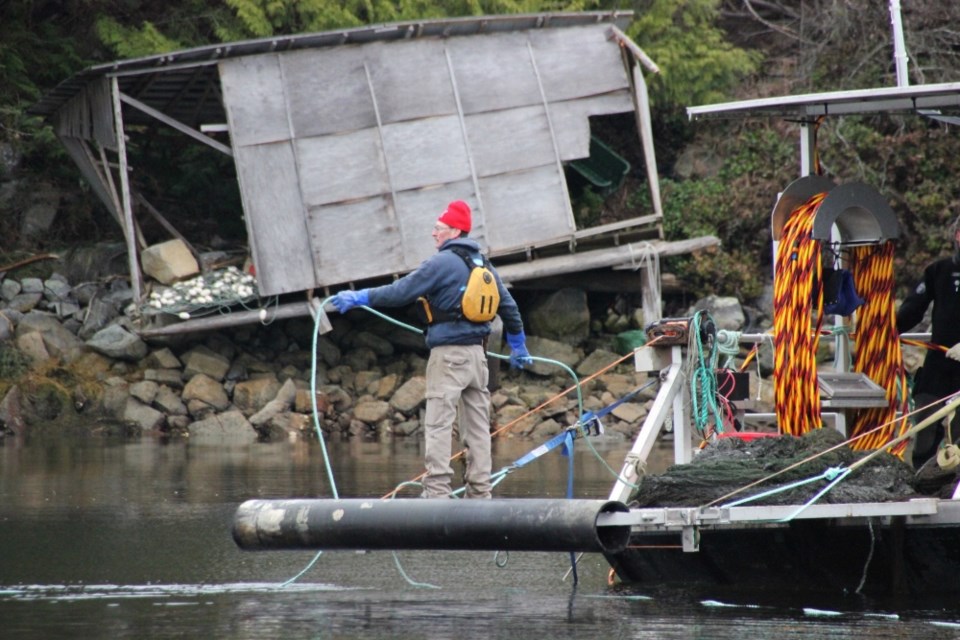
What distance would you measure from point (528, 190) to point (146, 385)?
6290 millimetres

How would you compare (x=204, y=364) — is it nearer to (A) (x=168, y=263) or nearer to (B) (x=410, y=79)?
(A) (x=168, y=263)

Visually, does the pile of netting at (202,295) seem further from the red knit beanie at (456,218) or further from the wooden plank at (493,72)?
the red knit beanie at (456,218)

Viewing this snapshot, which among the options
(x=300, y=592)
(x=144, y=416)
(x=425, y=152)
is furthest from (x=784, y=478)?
(x=144, y=416)

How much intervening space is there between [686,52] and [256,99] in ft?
27.1

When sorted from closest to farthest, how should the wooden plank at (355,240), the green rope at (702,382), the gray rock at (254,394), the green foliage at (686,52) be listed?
the green rope at (702,382)
the wooden plank at (355,240)
the gray rock at (254,394)
the green foliage at (686,52)

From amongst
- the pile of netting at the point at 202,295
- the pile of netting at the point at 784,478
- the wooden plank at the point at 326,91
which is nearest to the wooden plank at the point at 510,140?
the wooden plank at the point at 326,91

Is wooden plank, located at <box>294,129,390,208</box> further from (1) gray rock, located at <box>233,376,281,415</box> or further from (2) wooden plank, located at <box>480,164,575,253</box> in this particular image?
(1) gray rock, located at <box>233,376,281,415</box>

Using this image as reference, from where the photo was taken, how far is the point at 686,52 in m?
26.6

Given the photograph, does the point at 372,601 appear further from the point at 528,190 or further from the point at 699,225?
the point at 699,225

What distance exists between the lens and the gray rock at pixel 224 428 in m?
21.4

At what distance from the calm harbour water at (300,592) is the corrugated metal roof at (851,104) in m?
3.21

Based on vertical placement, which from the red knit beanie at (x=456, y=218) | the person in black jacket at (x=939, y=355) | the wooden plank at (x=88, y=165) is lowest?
the person in black jacket at (x=939, y=355)

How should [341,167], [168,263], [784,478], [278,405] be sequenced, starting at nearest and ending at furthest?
[784,478]
[278,405]
[341,167]
[168,263]

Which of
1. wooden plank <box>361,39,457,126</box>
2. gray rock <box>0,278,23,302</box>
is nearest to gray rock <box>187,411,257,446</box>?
gray rock <box>0,278,23,302</box>
